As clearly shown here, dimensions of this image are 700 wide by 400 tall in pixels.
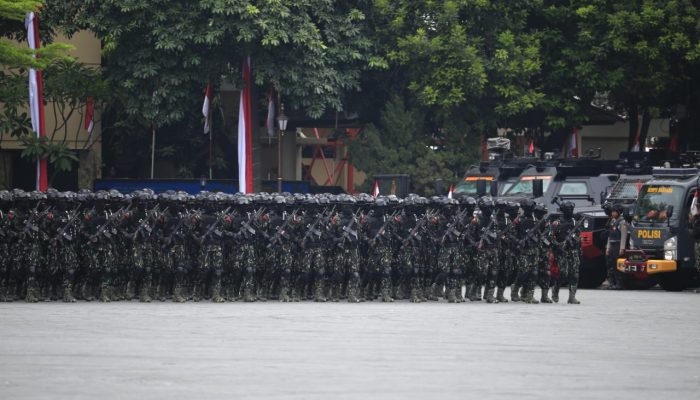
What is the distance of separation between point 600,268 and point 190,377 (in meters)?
16.4

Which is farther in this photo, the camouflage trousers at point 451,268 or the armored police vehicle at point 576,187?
the armored police vehicle at point 576,187

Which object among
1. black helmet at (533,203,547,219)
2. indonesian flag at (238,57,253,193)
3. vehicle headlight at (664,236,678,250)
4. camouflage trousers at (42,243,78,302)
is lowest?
camouflage trousers at (42,243,78,302)

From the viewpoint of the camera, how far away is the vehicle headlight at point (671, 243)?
2373 cm

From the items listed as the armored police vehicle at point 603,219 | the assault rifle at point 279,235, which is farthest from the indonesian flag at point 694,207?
the assault rifle at point 279,235

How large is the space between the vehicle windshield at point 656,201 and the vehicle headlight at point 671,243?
1.31ft

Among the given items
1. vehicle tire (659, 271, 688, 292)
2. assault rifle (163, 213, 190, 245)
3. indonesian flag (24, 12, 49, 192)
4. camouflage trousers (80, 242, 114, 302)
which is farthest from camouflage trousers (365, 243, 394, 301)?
indonesian flag (24, 12, 49, 192)

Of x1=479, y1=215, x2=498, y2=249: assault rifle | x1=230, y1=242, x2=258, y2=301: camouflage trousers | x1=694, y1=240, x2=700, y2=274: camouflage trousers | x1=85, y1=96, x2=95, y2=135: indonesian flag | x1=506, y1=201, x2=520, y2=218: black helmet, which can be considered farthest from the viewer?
x1=85, y1=96, x2=95, y2=135: indonesian flag

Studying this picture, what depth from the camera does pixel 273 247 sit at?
799 inches

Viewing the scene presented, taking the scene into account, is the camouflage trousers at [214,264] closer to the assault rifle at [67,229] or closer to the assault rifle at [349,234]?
the assault rifle at [349,234]

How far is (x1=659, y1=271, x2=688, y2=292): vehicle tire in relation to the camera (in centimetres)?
2502

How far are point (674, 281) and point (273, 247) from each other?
905 cm

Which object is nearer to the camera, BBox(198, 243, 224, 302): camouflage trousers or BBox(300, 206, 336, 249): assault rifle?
BBox(198, 243, 224, 302): camouflage trousers

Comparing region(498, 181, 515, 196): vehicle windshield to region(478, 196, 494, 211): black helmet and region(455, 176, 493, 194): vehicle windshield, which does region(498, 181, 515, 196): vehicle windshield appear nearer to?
region(455, 176, 493, 194): vehicle windshield

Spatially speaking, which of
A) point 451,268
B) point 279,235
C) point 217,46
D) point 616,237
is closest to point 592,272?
point 616,237
